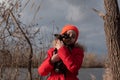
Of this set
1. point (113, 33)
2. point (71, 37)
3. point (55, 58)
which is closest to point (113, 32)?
point (113, 33)

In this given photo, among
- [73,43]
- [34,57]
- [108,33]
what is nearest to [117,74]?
[108,33]

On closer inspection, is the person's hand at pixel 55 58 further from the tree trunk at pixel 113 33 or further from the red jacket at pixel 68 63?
the tree trunk at pixel 113 33

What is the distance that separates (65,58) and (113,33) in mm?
2382

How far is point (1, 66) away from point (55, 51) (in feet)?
12.4

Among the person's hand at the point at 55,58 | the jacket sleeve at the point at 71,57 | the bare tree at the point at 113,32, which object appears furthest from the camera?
the bare tree at the point at 113,32

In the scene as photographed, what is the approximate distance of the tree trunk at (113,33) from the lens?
6203mm

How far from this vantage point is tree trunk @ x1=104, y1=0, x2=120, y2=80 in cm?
620

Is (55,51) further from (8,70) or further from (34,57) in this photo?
(8,70)

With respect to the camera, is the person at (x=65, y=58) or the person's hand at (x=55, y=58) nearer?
the person at (x=65, y=58)

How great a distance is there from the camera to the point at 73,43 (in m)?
4.23

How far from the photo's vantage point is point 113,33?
20.5 feet

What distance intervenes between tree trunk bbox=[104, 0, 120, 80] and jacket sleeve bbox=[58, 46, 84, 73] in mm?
2142

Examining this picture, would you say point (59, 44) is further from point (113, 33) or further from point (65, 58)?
point (113, 33)

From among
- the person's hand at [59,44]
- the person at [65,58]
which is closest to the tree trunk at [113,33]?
the person at [65,58]
